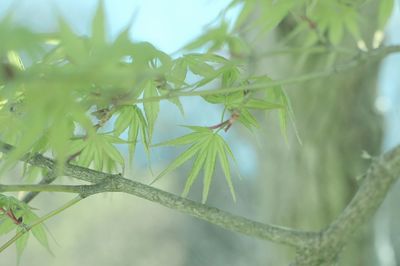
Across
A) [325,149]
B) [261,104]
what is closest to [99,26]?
[261,104]

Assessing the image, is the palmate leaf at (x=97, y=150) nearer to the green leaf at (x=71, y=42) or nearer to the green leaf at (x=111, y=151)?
the green leaf at (x=111, y=151)

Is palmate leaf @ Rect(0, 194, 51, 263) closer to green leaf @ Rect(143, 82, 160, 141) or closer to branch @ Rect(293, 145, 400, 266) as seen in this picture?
green leaf @ Rect(143, 82, 160, 141)

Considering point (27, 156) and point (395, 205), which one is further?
point (395, 205)

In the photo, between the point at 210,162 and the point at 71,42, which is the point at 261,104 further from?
the point at 71,42

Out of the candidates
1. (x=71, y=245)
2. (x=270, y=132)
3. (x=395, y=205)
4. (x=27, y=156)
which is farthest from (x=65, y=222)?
(x=27, y=156)

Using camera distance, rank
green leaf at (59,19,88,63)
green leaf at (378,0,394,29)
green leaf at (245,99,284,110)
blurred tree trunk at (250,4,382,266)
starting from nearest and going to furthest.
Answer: green leaf at (59,19,88,63) → green leaf at (245,99,284,110) → green leaf at (378,0,394,29) → blurred tree trunk at (250,4,382,266)

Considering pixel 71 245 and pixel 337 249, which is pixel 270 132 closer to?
pixel 337 249

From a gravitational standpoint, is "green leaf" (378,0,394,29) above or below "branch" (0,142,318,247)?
above

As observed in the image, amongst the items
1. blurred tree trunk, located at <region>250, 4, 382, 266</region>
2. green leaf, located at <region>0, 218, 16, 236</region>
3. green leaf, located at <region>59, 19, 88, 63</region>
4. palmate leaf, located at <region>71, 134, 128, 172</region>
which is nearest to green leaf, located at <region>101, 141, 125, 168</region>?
palmate leaf, located at <region>71, 134, 128, 172</region>
